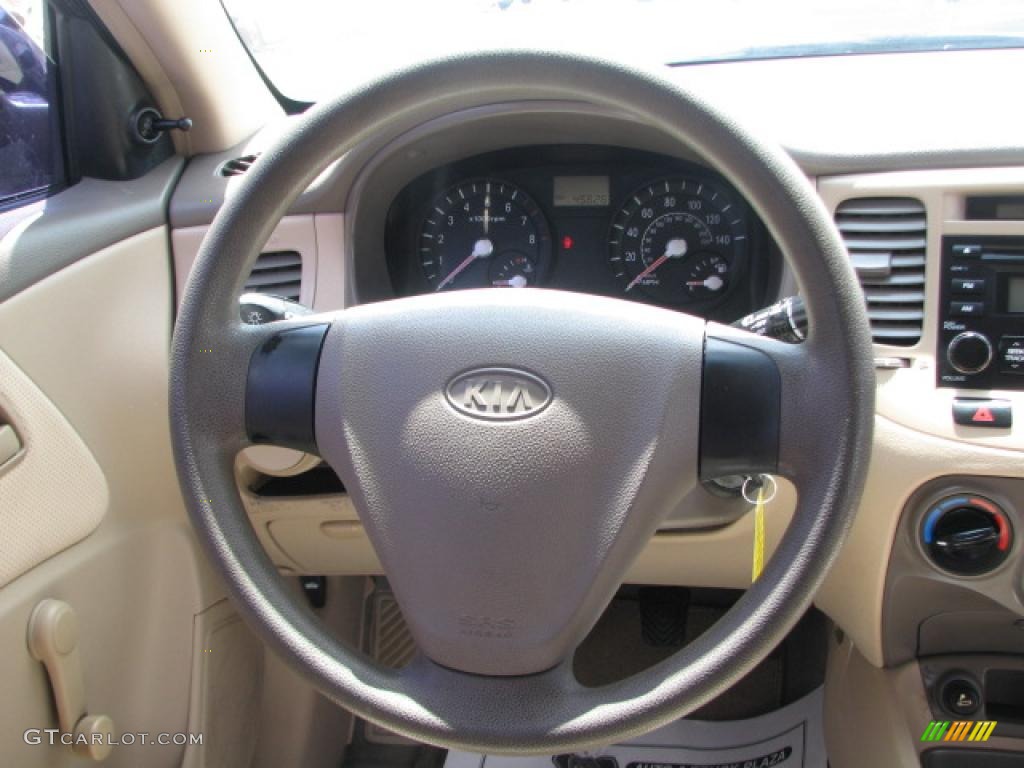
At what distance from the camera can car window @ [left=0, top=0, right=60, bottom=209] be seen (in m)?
1.42

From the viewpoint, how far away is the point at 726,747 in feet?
6.03

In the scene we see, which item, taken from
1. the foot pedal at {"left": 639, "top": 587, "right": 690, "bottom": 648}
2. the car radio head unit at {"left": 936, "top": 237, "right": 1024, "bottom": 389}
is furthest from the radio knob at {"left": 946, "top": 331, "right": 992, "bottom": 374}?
the foot pedal at {"left": 639, "top": 587, "right": 690, "bottom": 648}

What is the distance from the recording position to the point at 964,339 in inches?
47.9

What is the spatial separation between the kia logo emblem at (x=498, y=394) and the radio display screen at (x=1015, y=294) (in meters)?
0.70

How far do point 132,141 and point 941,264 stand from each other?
122 centimetres

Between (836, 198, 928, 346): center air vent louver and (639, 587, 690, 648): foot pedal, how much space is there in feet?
2.44

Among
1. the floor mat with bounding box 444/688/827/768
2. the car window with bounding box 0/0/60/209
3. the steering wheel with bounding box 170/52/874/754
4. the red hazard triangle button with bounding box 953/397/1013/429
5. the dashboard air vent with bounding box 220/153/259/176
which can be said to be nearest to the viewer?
the steering wheel with bounding box 170/52/874/754

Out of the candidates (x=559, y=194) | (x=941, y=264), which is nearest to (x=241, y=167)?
(x=559, y=194)

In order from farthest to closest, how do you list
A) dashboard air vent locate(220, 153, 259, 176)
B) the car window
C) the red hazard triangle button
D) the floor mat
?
the floor mat → dashboard air vent locate(220, 153, 259, 176) → the car window → the red hazard triangle button

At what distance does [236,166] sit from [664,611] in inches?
43.1

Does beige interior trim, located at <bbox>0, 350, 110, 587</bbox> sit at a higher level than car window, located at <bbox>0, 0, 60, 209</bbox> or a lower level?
lower

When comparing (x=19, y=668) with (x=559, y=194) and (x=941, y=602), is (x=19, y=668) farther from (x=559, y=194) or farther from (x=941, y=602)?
(x=941, y=602)

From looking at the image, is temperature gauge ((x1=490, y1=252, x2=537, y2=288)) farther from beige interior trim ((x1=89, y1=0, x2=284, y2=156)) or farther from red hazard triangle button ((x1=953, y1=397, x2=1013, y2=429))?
red hazard triangle button ((x1=953, y1=397, x2=1013, y2=429))

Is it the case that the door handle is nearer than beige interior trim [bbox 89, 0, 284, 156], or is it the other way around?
the door handle
